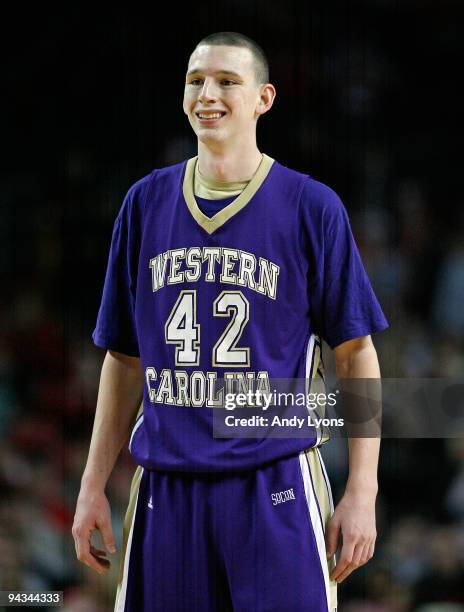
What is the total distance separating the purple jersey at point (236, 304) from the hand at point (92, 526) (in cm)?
18

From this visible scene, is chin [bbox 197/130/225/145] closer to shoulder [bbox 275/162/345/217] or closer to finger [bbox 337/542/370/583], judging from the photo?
shoulder [bbox 275/162/345/217]

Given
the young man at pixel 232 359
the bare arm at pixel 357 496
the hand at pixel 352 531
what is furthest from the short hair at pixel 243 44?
the hand at pixel 352 531

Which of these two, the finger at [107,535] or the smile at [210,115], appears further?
the finger at [107,535]

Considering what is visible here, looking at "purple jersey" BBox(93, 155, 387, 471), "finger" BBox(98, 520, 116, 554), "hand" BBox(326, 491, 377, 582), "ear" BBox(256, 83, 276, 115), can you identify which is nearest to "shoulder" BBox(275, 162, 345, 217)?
"purple jersey" BBox(93, 155, 387, 471)

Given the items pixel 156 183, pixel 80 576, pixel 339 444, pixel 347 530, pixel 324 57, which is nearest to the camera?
pixel 347 530

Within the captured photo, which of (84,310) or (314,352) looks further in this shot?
(84,310)

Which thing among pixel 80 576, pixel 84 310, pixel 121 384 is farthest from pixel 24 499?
pixel 121 384

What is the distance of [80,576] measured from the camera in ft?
13.7

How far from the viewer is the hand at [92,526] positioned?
2727mm

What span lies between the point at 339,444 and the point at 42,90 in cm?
226

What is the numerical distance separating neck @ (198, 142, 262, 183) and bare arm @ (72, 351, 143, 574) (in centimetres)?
52

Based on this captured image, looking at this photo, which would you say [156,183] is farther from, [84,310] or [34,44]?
[34,44]

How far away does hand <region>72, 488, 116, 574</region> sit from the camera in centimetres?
273

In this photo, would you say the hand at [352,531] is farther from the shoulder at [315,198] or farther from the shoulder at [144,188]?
the shoulder at [144,188]
